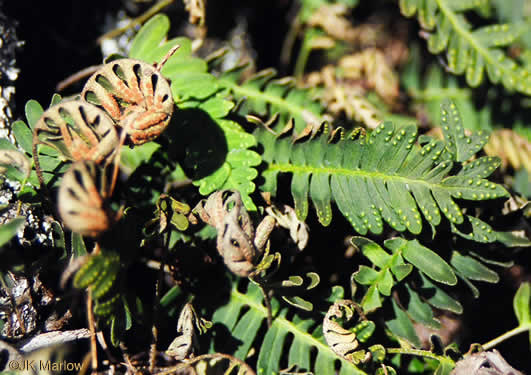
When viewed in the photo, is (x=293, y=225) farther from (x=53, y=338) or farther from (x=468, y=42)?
(x=468, y=42)

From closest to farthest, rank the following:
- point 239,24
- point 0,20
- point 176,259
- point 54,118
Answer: point 54,118, point 176,259, point 0,20, point 239,24

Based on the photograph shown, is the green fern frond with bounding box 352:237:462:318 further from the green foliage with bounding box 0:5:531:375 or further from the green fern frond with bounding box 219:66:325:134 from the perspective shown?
the green fern frond with bounding box 219:66:325:134

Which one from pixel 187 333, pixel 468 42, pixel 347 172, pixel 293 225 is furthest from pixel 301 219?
pixel 468 42

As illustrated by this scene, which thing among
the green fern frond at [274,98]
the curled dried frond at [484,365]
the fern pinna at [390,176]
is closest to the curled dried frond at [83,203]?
the fern pinna at [390,176]

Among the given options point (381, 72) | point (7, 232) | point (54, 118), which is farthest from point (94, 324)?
point (381, 72)

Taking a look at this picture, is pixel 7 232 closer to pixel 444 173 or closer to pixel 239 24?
pixel 444 173

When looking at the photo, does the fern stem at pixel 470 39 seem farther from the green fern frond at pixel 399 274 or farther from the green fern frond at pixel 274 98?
the green fern frond at pixel 399 274
